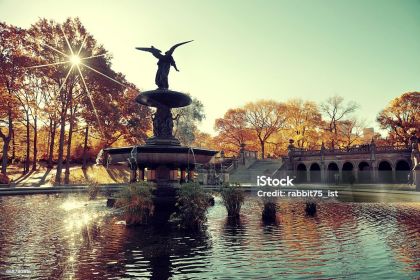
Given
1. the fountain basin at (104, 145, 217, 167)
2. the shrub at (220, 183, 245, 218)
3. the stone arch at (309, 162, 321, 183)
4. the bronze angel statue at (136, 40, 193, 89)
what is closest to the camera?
the shrub at (220, 183, 245, 218)

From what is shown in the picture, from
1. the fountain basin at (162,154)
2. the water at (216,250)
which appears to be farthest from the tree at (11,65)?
the water at (216,250)

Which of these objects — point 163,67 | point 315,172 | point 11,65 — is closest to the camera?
point 163,67

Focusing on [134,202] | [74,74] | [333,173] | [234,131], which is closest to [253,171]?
[333,173]

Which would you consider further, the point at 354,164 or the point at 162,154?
the point at 354,164

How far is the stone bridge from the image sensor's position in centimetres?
3656

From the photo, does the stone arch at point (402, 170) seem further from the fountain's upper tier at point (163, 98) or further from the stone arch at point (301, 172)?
the fountain's upper tier at point (163, 98)

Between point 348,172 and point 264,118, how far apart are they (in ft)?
69.9

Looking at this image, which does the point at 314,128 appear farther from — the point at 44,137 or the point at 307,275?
the point at 307,275


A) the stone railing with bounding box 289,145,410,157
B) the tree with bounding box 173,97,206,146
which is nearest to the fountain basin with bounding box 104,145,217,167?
the stone railing with bounding box 289,145,410,157

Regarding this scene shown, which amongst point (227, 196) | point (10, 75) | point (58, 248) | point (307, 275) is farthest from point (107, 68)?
point (307, 275)

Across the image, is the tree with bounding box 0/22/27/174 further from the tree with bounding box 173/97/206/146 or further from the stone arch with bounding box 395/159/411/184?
the stone arch with bounding box 395/159/411/184

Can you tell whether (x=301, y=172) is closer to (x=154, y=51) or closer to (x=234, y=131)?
(x=234, y=131)

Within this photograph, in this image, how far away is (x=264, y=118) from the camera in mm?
58125

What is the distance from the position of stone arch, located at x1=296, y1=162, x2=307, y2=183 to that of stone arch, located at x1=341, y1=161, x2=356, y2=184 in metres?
4.91
